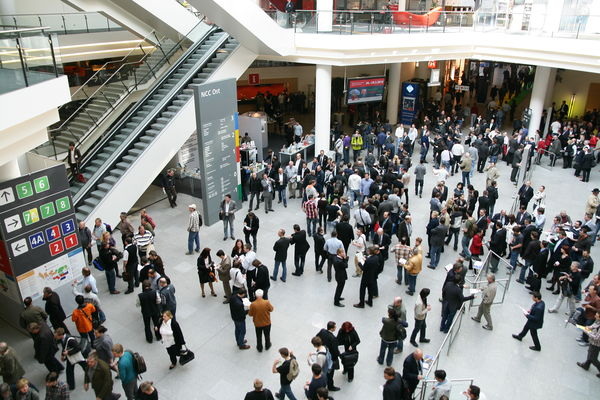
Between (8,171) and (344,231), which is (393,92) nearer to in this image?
(344,231)

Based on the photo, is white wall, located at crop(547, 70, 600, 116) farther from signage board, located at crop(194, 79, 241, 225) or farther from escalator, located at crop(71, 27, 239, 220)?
signage board, located at crop(194, 79, 241, 225)

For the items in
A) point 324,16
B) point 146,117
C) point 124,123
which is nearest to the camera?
point 146,117

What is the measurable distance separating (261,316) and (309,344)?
1312mm

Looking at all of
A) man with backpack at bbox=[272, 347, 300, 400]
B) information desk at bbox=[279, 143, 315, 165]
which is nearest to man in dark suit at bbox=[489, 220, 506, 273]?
man with backpack at bbox=[272, 347, 300, 400]

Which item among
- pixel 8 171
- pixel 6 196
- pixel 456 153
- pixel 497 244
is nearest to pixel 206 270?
pixel 6 196

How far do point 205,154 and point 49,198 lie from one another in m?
4.59

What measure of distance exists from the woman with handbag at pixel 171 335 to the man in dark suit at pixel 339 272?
3213 mm

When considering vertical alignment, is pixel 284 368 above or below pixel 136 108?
below

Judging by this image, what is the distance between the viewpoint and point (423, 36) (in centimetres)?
1770

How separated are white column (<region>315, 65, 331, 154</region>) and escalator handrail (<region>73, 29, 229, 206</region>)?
3603mm

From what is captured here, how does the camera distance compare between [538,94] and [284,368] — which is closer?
[284,368]

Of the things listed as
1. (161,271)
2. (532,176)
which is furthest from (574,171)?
(161,271)

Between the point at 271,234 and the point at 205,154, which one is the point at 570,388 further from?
the point at 205,154

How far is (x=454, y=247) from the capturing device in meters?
12.1
